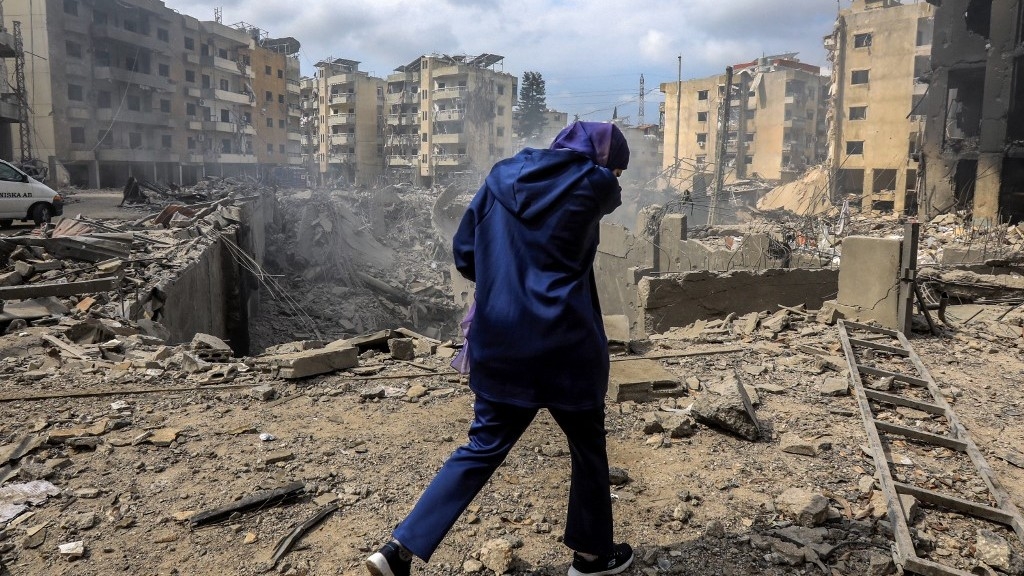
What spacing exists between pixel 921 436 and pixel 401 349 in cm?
356

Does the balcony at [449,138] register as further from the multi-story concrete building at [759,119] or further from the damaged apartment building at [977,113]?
the damaged apartment building at [977,113]

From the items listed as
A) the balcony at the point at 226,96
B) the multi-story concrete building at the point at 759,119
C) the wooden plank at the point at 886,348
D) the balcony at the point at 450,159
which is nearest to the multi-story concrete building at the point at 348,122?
the balcony at the point at 450,159

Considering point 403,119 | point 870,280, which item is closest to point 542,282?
point 870,280

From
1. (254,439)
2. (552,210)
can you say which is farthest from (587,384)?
(254,439)

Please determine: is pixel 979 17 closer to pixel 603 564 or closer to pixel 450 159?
pixel 603 564

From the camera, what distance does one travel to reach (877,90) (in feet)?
132

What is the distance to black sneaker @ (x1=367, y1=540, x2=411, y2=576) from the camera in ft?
7.09

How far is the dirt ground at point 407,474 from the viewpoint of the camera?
8.70 feet

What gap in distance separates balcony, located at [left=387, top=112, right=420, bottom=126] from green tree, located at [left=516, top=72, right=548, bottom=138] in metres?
11.0

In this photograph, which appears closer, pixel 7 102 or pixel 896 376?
pixel 896 376

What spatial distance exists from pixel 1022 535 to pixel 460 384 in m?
3.21

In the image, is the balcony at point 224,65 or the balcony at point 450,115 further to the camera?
the balcony at point 450,115

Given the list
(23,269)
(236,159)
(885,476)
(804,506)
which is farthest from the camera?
(236,159)

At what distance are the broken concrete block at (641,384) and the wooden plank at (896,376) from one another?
1491 mm
